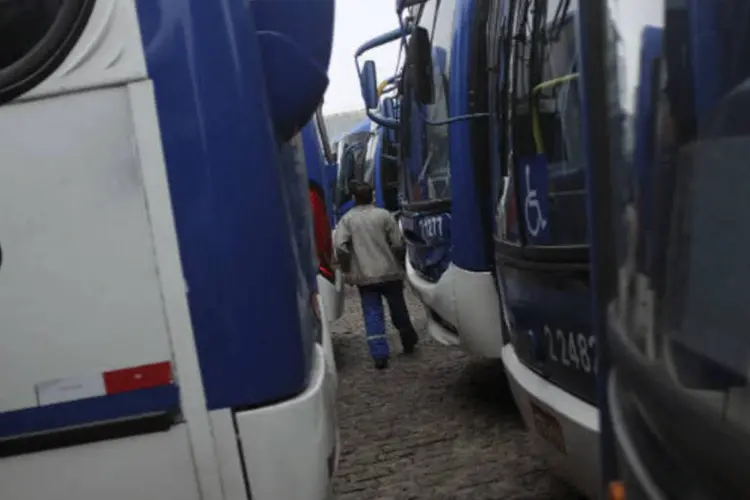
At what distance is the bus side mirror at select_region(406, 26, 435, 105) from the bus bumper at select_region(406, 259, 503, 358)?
1.00 m

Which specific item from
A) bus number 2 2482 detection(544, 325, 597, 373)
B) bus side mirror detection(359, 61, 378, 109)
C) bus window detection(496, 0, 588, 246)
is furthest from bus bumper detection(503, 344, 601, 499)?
bus side mirror detection(359, 61, 378, 109)

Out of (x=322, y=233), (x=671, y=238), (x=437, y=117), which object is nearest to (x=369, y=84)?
(x=322, y=233)

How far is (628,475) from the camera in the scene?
1.58 meters

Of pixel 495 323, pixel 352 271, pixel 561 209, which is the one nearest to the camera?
pixel 561 209

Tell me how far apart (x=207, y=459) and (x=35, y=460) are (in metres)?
0.45

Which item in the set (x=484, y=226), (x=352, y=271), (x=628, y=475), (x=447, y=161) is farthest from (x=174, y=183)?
(x=352, y=271)

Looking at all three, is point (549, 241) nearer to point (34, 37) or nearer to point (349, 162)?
point (34, 37)

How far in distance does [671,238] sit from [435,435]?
3860 millimetres

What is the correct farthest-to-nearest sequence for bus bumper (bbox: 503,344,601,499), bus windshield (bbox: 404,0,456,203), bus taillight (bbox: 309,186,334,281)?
bus taillight (bbox: 309,186,334,281)
bus windshield (bbox: 404,0,456,203)
bus bumper (bbox: 503,344,601,499)

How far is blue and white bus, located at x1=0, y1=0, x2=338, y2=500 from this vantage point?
2227 millimetres

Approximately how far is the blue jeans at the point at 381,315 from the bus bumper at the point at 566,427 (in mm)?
3799

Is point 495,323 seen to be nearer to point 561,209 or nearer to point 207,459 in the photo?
point 561,209

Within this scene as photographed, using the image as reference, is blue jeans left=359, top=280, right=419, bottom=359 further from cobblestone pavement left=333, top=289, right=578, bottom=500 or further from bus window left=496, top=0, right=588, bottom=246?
bus window left=496, top=0, right=588, bottom=246

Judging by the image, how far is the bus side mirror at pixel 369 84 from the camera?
24.4ft
